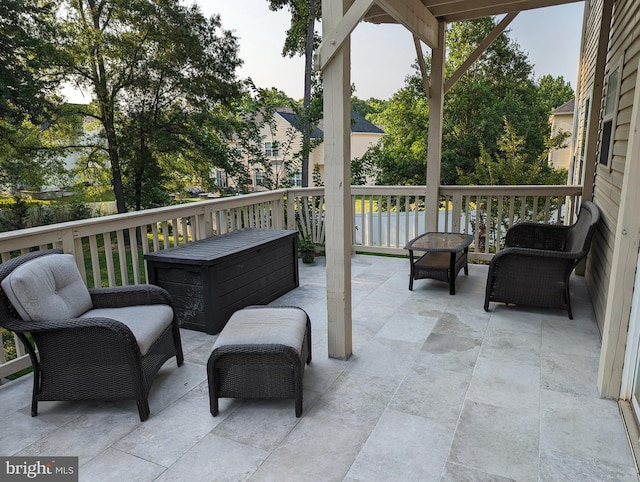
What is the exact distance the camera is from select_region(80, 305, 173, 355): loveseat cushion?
2.38 m

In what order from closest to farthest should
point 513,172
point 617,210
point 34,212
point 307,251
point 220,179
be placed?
point 617,210 → point 307,251 → point 513,172 → point 34,212 → point 220,179

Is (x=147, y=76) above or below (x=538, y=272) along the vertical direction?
above

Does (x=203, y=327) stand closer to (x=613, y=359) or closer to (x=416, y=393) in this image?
(x=416, y=393)

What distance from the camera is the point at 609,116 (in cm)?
390

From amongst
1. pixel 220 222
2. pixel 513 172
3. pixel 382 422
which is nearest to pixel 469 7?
pixel 220 222

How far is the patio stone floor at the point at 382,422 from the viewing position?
1.92 m

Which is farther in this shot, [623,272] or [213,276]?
[213,276]

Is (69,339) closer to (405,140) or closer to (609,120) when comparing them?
(609,120)

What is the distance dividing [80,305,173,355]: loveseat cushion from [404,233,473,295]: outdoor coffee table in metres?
2.59

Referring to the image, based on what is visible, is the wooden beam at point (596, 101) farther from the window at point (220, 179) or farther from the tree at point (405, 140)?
the tree at point (405, 140)

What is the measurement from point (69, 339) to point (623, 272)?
2.99 metres

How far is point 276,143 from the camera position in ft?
25.7

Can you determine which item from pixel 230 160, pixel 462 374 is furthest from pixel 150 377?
pixel 230 160

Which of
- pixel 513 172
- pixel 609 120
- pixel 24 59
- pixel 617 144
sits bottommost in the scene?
pixel 513 172
